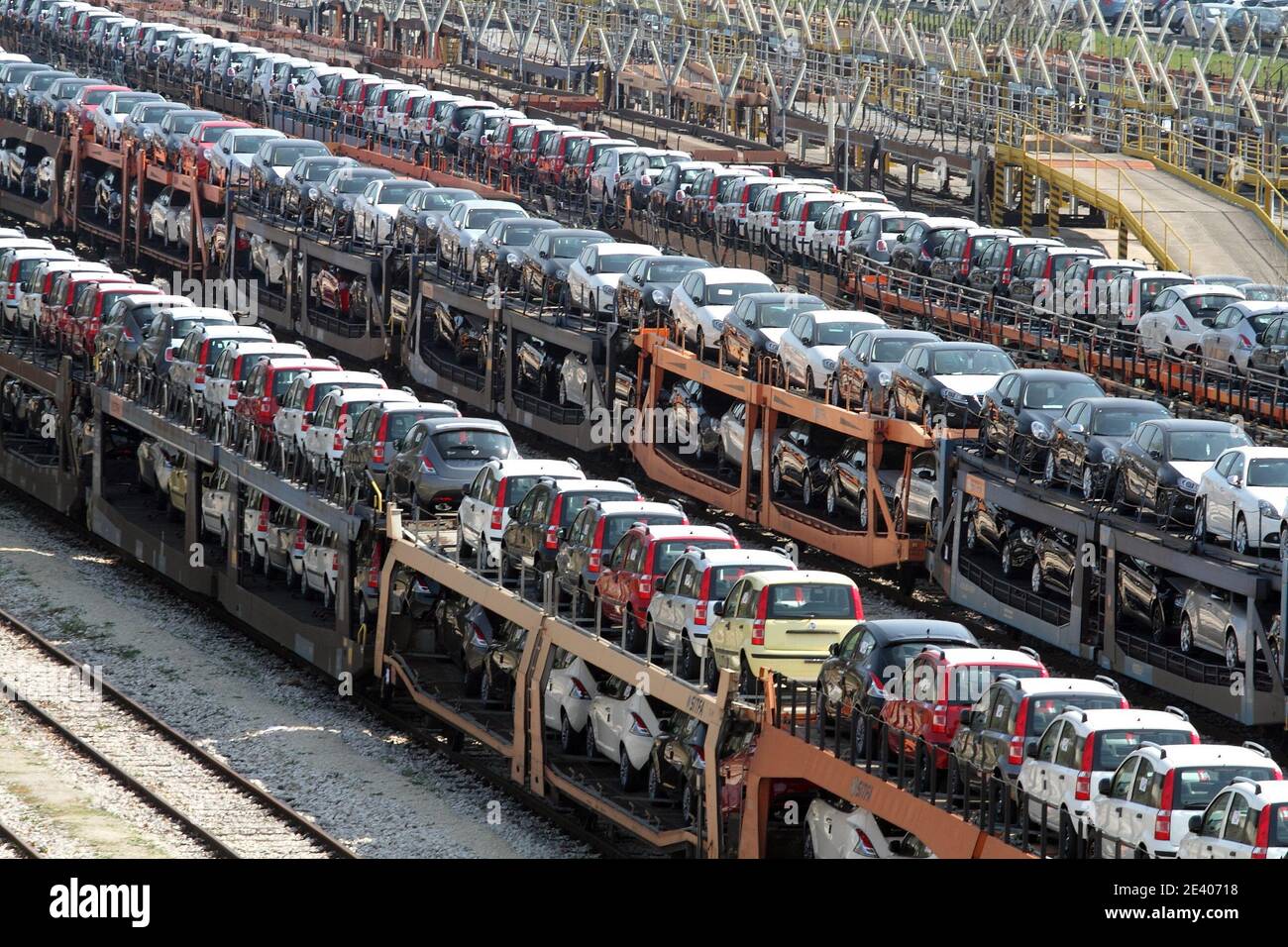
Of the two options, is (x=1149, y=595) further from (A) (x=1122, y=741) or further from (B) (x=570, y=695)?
(A) (x=1122, y=741)

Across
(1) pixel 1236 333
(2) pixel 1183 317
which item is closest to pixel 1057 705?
(1) pixel 1236 333

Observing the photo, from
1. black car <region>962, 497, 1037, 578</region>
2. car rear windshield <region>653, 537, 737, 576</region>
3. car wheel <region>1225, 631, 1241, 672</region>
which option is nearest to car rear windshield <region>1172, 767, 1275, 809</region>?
car rear windshield <region>653, 537, 737, 576</region>

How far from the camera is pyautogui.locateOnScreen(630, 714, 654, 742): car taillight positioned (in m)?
25.2

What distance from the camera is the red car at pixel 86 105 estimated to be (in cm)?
6021

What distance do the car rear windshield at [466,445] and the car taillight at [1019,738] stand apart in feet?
36.3

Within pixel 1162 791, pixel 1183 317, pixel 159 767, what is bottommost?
pixel 159 767

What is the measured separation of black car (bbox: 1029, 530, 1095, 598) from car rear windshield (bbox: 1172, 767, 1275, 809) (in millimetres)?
11532

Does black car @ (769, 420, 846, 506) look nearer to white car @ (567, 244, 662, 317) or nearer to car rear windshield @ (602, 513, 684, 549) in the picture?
white car @ (567, 244, 662, 317)

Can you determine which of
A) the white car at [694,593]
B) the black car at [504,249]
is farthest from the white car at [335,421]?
the black car at [504,249]

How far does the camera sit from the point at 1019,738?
21.8 metres

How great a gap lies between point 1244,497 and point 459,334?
19.9 m

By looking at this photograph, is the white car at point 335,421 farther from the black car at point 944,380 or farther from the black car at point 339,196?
the black car at point 339,196
